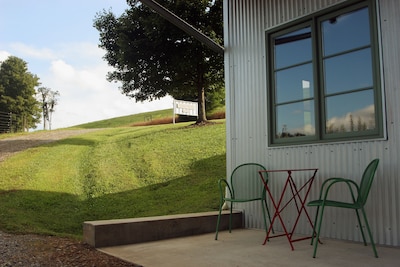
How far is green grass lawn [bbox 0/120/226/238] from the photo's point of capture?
6637 millimetres

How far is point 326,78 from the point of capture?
12.5ft

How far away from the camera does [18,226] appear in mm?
4812

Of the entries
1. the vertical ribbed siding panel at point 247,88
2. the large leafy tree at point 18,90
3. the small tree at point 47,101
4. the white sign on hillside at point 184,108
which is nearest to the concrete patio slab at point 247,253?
the vertical ribbed siding panel at point 247,88

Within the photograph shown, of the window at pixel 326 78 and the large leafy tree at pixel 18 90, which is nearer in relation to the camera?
the window at pixel 326 78

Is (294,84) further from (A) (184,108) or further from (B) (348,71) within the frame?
(A) (184,108)

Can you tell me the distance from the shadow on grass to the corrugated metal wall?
2280mm

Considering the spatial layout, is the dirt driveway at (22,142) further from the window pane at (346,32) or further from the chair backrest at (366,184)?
the chair backrest at (366,184)

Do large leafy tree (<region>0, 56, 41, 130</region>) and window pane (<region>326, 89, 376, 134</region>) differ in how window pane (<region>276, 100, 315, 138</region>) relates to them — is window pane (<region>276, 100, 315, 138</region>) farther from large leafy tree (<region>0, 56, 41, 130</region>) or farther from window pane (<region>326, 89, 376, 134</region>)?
large leafy tree (<region>0, 56, 41, 130</region>)

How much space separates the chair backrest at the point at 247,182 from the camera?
4.36 metres

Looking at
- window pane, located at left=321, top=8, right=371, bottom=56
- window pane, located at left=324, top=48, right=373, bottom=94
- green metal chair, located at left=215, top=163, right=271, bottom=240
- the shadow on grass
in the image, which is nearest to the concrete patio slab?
green metal chair, located at left=215, top=163, right=271, bottom=240

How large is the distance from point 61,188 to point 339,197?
627 cm

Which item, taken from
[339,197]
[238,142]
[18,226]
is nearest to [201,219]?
[238,142]

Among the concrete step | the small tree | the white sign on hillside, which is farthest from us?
the small tree

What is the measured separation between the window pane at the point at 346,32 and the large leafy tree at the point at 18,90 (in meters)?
25.6
